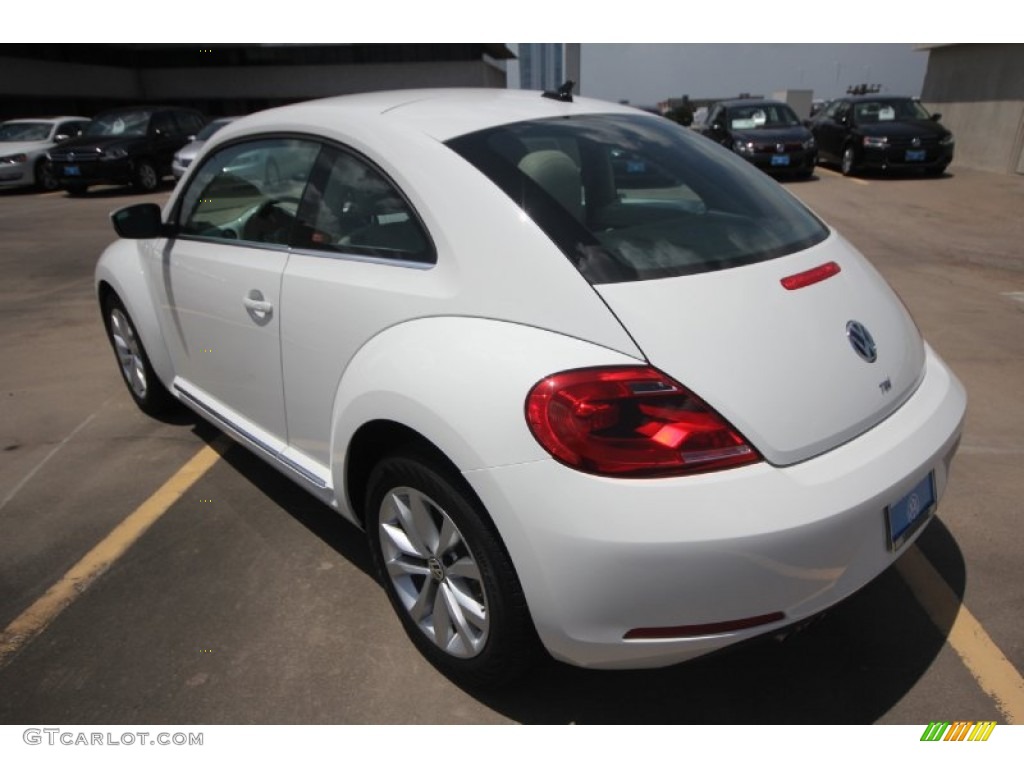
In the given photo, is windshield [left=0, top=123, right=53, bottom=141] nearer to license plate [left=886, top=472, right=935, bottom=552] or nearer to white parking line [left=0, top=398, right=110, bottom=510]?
white parking line [left=0, top=398, right=110, bottom=510]

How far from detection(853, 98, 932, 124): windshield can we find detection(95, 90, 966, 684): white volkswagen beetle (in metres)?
14.5

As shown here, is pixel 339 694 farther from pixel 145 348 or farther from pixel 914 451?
pixel 145 348

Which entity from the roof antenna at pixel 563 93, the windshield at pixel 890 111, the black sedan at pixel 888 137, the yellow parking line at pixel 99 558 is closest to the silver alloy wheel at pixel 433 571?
the yellow parking line at pixel 99 558

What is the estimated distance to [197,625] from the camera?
248 centimetres

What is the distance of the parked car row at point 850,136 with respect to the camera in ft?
45.7

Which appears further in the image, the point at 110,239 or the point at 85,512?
the point at 110,239

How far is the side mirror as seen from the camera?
3.20m

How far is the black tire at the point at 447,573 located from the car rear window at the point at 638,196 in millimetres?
691

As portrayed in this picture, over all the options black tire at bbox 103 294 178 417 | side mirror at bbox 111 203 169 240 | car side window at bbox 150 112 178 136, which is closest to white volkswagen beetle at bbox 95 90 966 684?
side mirror at bbox 111 203 169 240

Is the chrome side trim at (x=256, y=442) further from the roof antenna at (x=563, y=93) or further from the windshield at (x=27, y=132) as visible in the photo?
the windshield at (x=27, y=132)

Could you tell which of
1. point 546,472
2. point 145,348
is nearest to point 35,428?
point 145,348

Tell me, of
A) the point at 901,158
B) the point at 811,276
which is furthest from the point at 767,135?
the point at 811,276

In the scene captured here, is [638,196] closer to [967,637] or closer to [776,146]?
[967,637]
